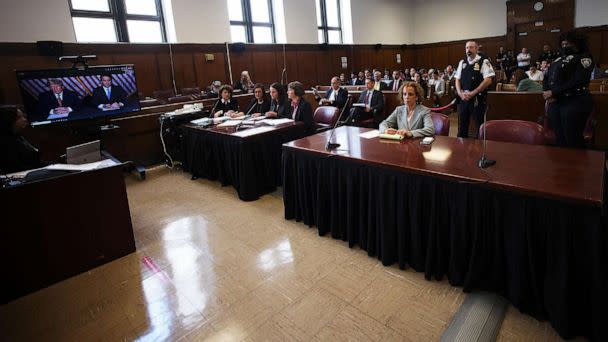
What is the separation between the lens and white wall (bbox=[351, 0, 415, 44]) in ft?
38.2

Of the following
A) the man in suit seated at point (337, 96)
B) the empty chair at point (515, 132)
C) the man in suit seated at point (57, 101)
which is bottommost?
the empty chair at point (515, 132)

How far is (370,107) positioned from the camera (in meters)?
5.40

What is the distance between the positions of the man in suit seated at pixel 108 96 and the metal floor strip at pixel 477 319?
4796 mm

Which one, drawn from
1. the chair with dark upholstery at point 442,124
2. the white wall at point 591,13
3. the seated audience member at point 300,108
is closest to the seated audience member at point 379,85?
the seated audience member at point 300,108

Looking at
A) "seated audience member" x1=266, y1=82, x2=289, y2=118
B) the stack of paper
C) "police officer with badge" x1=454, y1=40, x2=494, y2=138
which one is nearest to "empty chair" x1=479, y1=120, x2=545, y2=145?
"police officer with badge" x1=454, y1=40, x2=494, y2=138

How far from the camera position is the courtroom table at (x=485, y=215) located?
4.82 ft

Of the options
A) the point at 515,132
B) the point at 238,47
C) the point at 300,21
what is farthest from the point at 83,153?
the point at 300,21

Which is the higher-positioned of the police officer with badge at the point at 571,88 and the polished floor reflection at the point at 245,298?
the police officer with badge at the point at 571,88

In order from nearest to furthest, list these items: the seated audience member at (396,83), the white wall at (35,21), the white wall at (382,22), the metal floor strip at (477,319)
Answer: the metal floor strip at (477,319), the white wall at (35,21), the seated audience member at (396,83), the white wall at (382,22)

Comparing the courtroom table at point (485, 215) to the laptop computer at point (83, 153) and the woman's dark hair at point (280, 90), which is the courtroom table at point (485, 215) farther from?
the woman's dark hair at point (280, 90)

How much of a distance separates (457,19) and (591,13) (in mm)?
3996

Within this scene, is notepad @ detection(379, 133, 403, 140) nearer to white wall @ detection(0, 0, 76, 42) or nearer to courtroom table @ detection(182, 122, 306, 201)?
courtroom table @ detection(182, 122, 306, 201)

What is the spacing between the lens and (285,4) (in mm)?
9242

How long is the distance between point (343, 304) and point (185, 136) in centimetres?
353
